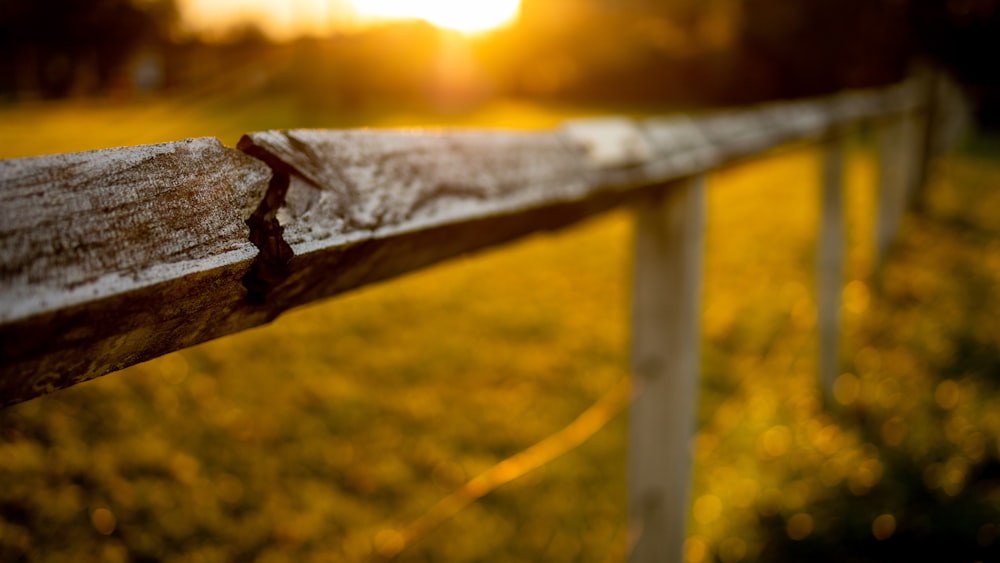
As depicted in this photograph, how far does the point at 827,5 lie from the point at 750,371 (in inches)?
711

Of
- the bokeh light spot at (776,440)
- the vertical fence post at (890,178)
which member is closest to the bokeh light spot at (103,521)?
the bokeh light spot at (776,440)

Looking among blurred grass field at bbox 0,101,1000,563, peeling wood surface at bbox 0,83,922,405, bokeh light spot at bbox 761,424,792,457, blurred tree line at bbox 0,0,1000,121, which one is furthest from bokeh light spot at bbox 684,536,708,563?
blurred tree line at bbox 0,0,1000,121

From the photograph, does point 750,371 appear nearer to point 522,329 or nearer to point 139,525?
point 522,329

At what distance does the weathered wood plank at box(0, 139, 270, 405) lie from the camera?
385mm

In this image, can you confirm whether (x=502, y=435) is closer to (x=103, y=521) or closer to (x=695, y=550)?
(x=695, y=550)

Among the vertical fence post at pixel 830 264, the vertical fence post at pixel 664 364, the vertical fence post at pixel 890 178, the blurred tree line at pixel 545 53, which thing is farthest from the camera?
the blurred tree line at pixel 545 53

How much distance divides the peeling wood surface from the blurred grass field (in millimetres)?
594

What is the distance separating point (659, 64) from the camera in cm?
2441

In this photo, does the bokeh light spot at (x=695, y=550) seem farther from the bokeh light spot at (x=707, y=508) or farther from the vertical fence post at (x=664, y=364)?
the vertical fence post at (x=664, y=364)

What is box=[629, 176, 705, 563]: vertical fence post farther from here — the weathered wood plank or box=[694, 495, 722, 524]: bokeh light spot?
the weathered wood plank

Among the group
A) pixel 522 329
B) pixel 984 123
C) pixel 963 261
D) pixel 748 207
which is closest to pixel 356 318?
pixel 522 329

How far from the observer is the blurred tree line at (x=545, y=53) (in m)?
18.6

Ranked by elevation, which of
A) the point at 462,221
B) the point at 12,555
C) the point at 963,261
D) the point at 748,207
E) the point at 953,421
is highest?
the point at 462,221

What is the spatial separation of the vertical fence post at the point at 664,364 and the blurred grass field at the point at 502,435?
0.36m
